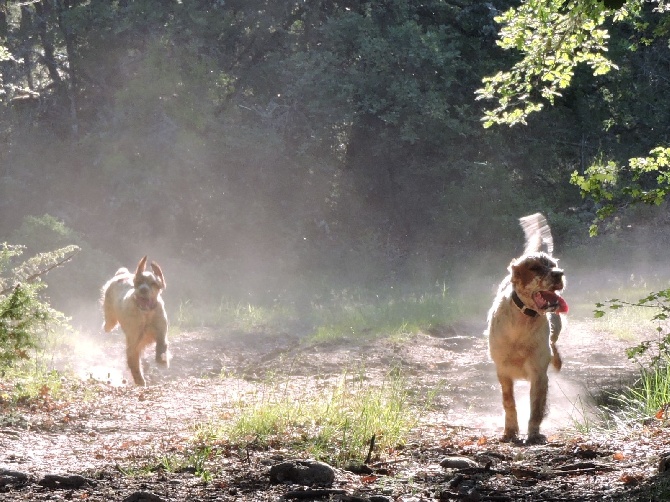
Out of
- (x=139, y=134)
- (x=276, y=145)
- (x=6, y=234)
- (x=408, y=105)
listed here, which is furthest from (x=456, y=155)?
(x=6, y=234)

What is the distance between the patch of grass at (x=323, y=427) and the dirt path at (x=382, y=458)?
0.18m

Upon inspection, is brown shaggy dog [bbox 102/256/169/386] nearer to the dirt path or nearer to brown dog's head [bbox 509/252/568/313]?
the dirt path

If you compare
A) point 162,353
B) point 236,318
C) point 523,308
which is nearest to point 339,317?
point 236,318

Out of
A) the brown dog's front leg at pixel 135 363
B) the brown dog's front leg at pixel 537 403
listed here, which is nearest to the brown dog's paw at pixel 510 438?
the brown dog's front leg at pixel 537 403

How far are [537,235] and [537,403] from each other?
2281mm

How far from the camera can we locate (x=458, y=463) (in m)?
5.07

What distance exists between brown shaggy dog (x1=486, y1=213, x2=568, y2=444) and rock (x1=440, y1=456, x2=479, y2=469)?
4.34 feet

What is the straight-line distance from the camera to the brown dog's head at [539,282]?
6484 mm

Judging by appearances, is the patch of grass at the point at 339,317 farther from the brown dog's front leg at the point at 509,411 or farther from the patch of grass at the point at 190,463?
the patch of grass at the point at 190,463

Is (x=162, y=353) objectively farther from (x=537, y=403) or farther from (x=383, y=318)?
(x=537, y=403)

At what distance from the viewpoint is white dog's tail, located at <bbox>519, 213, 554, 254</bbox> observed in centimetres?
812

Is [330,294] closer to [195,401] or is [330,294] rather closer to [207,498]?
[195,401]

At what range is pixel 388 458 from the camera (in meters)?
5.39

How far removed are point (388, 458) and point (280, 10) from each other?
72.2 ft
